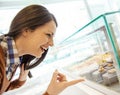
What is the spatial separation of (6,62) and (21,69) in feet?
0.75

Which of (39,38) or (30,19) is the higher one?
(30,19)

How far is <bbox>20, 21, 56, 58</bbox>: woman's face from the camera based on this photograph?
0.89 metres

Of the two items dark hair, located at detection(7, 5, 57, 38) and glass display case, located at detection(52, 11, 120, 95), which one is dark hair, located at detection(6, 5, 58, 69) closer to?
dark hair, located at detection(7, 5, 57, 38)

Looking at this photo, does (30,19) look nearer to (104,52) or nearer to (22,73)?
(22,73)

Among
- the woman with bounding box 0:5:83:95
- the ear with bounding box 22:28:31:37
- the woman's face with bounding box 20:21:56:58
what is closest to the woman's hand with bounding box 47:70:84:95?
the woman with bounding box 0:5:83:95

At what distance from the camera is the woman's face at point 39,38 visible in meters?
0.89

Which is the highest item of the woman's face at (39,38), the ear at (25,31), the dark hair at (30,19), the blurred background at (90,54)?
the dark hair at (30,19)

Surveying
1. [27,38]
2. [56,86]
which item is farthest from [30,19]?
[56,86]

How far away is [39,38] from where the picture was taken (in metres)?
0.89

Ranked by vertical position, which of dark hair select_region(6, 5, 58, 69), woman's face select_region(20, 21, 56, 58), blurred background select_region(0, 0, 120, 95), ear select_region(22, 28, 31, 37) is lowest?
blurred background select_region(0, 0, 120, 95)

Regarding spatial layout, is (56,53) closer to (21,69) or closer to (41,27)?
(21,69)

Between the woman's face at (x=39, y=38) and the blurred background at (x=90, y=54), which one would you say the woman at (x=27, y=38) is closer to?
the woman's face at (x=39, y=38)

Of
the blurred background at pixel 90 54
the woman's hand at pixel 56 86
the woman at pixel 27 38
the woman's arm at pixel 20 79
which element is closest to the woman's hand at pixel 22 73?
the woman's arm at pixel 20 79

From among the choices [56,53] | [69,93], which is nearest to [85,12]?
[56,53]
